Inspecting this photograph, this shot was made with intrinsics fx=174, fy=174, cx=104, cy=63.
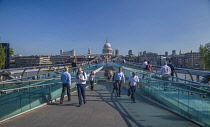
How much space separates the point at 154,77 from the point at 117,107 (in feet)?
9.26

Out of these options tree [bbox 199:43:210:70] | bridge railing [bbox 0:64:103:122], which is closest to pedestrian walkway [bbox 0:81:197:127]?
bridge railing [bbox 0:64:103:122]

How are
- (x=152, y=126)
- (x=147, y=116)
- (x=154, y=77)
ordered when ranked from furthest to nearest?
(x=154, y=77), (x=147, y=116), (x=152, y=126)

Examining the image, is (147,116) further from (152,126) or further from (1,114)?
(1,114)

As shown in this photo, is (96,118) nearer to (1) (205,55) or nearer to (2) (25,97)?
(2) (25,97)

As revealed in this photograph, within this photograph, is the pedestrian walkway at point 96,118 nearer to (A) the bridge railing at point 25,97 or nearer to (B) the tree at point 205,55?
(A) the bridge railing at point 25,97

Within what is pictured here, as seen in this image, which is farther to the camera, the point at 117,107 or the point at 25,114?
the point at 117,107

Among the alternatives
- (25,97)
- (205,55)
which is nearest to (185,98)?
(25,97)

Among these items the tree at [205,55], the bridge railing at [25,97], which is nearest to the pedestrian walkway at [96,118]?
the bridge railing at [25,97]

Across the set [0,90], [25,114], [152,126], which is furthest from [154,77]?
[0,90]

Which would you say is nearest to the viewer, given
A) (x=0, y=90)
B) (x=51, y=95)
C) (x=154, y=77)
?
(x=0, y=90)

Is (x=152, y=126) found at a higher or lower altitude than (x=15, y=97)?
lower

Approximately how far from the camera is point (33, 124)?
14.1 ft

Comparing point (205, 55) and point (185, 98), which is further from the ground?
point (205, 55)

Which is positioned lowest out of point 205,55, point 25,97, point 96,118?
point 96,118
